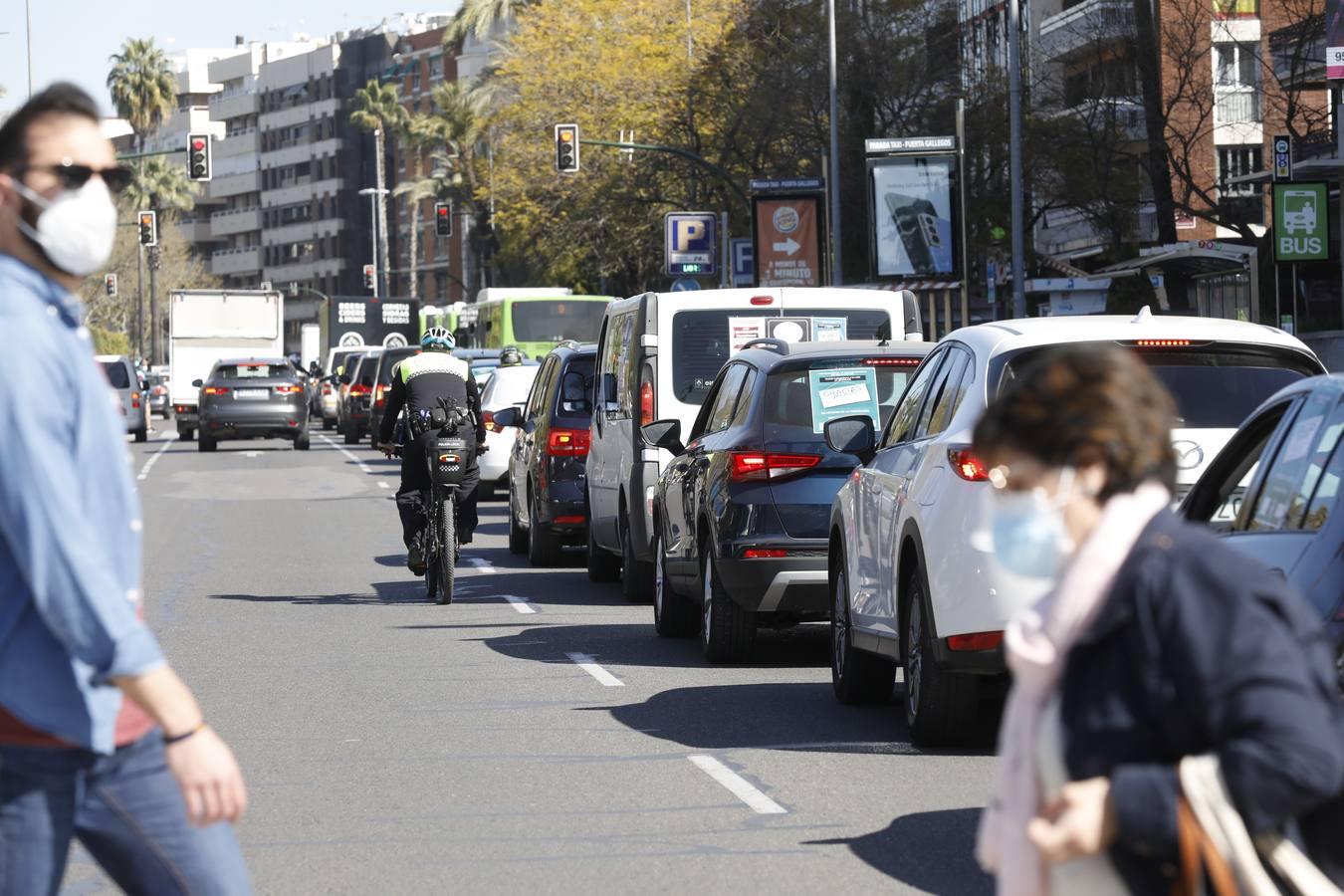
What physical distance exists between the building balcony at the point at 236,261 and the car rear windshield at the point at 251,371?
124079mm

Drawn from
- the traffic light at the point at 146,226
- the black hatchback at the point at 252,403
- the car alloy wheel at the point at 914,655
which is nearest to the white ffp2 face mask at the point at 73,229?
the car alloy wheel at the point at 914,655

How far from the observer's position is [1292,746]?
329cm

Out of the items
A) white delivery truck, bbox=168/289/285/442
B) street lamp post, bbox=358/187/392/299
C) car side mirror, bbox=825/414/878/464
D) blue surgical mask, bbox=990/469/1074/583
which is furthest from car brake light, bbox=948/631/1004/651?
street lamp post, bbox=358/187/392/299

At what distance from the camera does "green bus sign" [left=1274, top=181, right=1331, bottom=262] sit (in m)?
41.2

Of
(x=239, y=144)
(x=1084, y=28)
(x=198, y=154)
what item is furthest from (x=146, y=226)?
(x=239, y=144)

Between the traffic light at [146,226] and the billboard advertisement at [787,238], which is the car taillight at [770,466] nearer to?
the billboard advertisement at [787,238]

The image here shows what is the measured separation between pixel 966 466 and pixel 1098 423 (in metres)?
5.85

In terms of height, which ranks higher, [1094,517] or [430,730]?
[1094,517]

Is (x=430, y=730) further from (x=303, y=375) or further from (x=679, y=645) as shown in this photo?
(x=303, y=375)

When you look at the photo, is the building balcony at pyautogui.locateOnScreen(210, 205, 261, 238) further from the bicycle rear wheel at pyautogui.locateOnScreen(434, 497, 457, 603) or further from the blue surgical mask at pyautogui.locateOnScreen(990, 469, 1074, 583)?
the blue surgical mask at pyautogui.locateOnScreen(990, 469, 1074, 583)

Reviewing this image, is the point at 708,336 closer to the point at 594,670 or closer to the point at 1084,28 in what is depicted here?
the point at 594,670

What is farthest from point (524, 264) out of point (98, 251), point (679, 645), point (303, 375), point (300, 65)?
point (98, 251)

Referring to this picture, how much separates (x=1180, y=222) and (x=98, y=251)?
211 feet

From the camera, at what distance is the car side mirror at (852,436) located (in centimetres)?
1097
